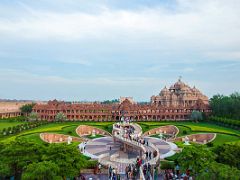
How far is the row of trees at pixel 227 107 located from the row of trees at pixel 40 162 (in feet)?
191

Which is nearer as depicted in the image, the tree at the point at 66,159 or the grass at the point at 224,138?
the tree at the point at 66,159

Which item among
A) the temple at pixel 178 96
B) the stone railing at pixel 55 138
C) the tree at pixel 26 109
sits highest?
the temple at pixel 178 96

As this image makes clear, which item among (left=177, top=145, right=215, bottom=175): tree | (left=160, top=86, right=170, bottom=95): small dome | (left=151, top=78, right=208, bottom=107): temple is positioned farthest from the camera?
(left=160, top=86, right=170, bottom=95): small dome

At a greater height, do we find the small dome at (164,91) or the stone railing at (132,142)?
the small dome at (164,91)

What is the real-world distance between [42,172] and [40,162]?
158 centimetres

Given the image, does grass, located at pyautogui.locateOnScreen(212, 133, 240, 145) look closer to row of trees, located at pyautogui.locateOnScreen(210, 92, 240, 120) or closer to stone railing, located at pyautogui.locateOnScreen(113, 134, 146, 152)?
stone railing, located at pyautogui.locateOnScreen(113, 134, 146, 152)

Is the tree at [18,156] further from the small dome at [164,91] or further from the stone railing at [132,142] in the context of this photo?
the small dome at [164,91]

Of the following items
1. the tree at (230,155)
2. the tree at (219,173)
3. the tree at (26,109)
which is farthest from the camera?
the tree at (26,109)

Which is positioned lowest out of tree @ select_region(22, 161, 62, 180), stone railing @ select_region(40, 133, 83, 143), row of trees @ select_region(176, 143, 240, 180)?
stone railing @ select_region(40, 133, 83, 143)

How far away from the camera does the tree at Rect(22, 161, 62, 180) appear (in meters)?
21.5

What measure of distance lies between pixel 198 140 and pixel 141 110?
42.7m

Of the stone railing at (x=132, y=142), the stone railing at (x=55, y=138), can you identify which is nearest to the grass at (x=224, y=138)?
the stone railing at (x=132, y=142)

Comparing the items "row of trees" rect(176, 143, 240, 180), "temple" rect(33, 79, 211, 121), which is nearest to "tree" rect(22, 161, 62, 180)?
"row of trees" rect(176, 143, 240, 180)

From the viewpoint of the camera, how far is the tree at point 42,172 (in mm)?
21531
